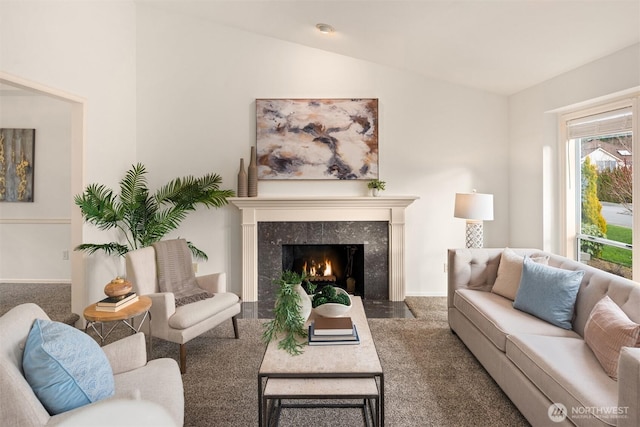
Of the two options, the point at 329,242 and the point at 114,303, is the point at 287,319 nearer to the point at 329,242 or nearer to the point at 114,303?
the point at 114,303

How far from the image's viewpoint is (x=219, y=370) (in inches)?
104

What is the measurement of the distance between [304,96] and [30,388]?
3.77 metres

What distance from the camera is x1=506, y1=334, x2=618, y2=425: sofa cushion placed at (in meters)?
1.52

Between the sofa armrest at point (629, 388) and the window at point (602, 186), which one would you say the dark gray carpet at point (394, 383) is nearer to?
the sofa armrest at point (629, 388)

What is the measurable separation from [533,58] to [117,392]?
12.9 feet

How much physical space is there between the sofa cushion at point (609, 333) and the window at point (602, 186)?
4.72 ft

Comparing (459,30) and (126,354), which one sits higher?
(459,30)

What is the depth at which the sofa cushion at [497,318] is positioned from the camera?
2.26 meters

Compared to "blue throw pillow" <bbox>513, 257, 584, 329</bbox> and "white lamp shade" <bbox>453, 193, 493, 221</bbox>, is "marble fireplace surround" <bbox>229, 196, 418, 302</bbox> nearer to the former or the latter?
"white lamp shade" <bbox>453, 193, 493, 221</bbox>

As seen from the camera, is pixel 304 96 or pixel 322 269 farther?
pixel 322 269

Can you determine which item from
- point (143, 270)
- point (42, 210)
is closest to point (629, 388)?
point (143, 270)

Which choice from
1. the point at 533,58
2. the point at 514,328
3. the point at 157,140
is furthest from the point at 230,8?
the point at 514,328

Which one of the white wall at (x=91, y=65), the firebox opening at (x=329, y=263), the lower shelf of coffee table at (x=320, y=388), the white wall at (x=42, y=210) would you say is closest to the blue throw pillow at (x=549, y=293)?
the lower shelf of coffee table at (x=320, y=388)

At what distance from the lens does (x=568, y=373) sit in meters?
1.71
